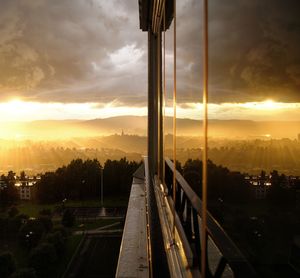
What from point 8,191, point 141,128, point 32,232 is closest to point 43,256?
point 32,232

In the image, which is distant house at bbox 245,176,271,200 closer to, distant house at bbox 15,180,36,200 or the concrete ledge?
the concrete ledge

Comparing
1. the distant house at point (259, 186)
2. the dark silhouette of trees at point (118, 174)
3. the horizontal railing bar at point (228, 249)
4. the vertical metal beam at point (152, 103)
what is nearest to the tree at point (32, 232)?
the dark silhouette of trees at point (118, 174)

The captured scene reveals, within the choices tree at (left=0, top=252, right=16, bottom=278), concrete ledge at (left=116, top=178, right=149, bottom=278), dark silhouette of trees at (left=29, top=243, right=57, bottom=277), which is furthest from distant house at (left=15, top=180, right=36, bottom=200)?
concrete ledge at (left=116, top=178, right=149, bottom=278)

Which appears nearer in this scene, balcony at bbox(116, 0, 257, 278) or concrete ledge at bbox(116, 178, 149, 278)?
balcony at bbox(116, 0, 257, 278)

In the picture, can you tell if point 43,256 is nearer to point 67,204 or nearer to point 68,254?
point 68,254

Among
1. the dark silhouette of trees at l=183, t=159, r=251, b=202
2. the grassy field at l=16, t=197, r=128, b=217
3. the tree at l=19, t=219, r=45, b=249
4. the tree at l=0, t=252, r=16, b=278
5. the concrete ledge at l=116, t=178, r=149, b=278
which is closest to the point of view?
the dark silhouette of trees at l=183, t=159, r=251, b=202

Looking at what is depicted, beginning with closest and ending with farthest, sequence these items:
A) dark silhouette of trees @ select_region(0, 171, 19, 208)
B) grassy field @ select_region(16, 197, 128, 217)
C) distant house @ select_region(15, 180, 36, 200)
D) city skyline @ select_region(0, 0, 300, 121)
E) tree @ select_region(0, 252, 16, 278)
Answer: city skyline @ select_region(0, 0, 300, 121) < tree @ select_region(0, 252, 16, 278) < dark silhouette of trees @ select_region(0, 171, 19, 208) < distant house @ select_region(15, 180, 36, 200) < grassy field @ select_region(16, 197, 128, 217)
